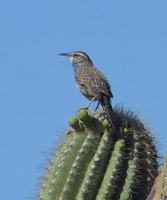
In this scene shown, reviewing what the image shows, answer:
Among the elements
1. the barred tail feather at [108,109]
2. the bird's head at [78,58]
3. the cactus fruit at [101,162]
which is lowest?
the cactus fruit at [101,162]

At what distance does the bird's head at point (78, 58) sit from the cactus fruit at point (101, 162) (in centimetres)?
196

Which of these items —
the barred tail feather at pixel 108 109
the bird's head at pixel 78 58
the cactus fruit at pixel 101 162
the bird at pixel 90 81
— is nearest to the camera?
the cactus fruit at pixel 101 162

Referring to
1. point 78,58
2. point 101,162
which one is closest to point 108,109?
point 101,162

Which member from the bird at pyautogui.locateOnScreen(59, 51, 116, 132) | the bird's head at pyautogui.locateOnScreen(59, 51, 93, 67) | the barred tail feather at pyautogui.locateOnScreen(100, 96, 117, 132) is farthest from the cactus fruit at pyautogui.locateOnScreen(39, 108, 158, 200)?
the bird's head at pyautogui.locateOnScreen(59, 51, 93, 67)

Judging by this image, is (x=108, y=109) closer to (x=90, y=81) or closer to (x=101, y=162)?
(x=101, y=162)

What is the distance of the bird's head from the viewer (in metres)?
7.52

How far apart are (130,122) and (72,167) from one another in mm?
872

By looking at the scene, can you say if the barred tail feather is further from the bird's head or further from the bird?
the bird's head

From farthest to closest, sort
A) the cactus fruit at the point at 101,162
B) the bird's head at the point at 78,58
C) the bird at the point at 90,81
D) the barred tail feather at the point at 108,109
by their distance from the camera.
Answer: the bird's head at the point at 78,58, the bird at the point at 90,81, the barred tail feather at the point at 108,109, the cactus fruit at the point at 101,162

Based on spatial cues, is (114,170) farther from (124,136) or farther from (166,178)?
(166,178)

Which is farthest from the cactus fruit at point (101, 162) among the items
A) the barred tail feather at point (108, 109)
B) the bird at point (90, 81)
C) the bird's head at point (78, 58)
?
the bird's head at point (78, 58)

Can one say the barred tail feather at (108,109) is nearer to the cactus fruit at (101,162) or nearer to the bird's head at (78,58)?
the cactus fruit at (101,162)

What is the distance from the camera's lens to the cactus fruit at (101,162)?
4.91 m

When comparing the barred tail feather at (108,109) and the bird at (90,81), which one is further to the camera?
the bird at (90,81)
